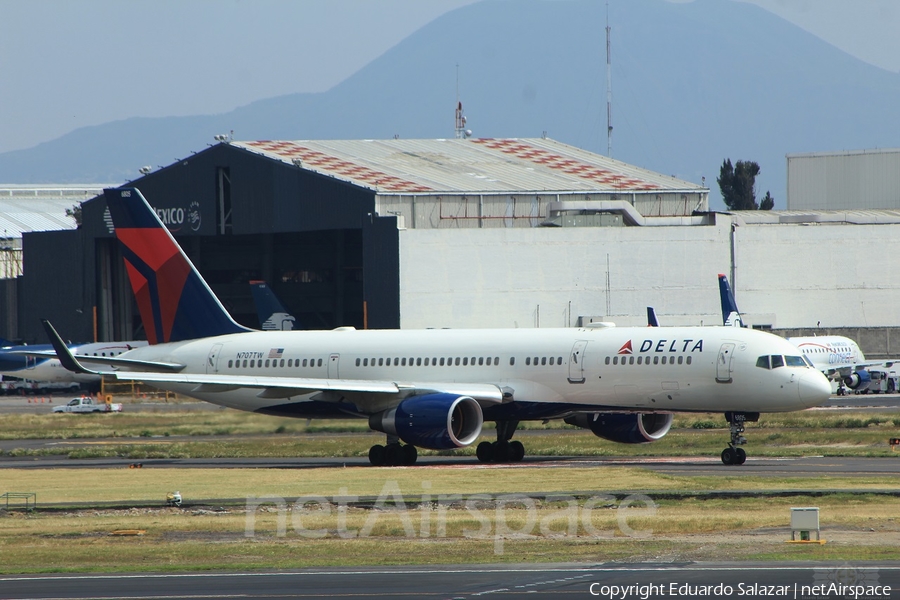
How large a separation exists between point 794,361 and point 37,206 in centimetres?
14202

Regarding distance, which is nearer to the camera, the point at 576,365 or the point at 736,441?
the point at 736,441

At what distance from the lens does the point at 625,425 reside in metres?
41.2

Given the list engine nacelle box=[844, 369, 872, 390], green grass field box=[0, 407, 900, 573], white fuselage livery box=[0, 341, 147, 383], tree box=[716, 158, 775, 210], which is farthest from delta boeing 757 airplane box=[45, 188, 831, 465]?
tree box=[716, 158, 775, 210]

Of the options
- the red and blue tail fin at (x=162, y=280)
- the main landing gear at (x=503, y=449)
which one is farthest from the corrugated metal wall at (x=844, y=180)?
the main landing gear at (x=503, y=449)

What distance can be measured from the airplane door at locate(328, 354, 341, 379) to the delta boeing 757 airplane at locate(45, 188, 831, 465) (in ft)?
0.15

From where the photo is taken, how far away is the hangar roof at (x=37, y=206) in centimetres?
15300

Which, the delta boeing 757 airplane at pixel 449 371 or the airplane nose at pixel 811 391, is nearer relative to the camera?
the airplane nose at pixel 811 391

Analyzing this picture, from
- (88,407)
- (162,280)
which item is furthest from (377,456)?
(88,407)

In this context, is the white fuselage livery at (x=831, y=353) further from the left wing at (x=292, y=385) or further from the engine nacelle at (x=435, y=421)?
the engine nacelle at (x=435, y=421)

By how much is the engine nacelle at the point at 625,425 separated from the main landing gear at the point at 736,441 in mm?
3034

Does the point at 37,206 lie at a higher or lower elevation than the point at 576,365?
higher

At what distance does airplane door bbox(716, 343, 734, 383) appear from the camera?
37.6 metres

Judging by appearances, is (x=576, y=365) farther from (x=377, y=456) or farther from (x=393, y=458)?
(x=377, y=456)

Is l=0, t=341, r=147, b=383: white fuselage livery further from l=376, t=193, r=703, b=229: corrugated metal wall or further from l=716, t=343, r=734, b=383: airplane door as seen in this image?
l=716, t=343, r=734, b=383: airplane door
